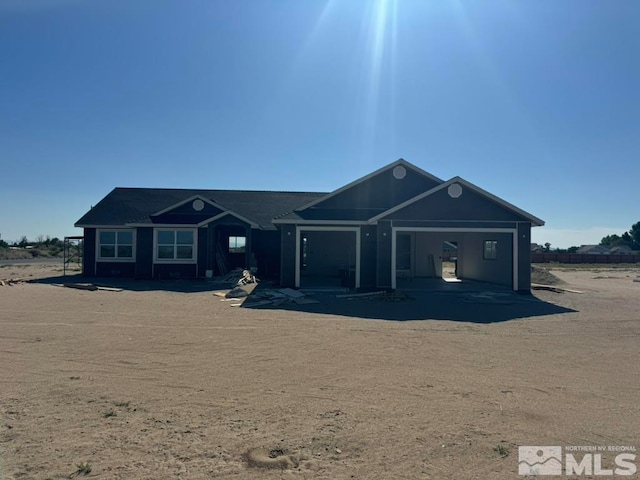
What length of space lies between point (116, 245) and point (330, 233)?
11.5 meters

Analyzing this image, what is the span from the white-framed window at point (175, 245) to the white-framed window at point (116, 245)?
1929 mm

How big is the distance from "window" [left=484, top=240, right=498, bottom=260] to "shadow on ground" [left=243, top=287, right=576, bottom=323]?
159 inches

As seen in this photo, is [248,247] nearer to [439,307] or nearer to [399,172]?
[399,172]

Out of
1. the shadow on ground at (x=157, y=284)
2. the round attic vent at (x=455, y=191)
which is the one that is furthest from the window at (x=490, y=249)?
the shadow on ground at (x=157, y=284)

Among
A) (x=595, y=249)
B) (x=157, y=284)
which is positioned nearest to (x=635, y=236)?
(x=595, y=249)

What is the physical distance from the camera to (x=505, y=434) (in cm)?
441

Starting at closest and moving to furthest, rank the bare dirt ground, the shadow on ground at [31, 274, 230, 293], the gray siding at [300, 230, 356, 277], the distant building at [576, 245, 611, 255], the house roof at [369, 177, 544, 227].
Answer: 1. the bare dirt ground
2. the house roof at [369, 177, 544, 227]
3. the shadow on ground at [31, 274, 230, 293]
4. the gray siding at [300, 230, 356, 277]
5. the distant building at [576, 245, 611, 255]

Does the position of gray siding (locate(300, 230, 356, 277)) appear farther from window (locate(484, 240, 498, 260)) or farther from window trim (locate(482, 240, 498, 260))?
window (locate(484, 240, 498, 260))

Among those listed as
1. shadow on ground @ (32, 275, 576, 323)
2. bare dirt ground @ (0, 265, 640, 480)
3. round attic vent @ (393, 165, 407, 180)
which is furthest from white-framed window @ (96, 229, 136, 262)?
round attic vent @ (393, 165, 407, 180)

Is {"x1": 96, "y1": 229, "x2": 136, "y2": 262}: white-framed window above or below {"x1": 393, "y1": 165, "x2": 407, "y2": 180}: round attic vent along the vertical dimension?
below

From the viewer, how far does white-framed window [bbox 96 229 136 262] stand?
77.6 feet

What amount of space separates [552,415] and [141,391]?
4.86 meters

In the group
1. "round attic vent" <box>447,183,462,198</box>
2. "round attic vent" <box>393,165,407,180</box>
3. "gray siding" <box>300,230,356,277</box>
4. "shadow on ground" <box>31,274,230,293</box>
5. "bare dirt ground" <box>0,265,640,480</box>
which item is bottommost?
"bare dirt ground" <box>0,265,640,480</box>

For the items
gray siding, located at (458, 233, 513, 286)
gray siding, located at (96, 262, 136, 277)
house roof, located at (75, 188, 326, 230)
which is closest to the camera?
gray siding, located at (458, 233, 513, 286)
